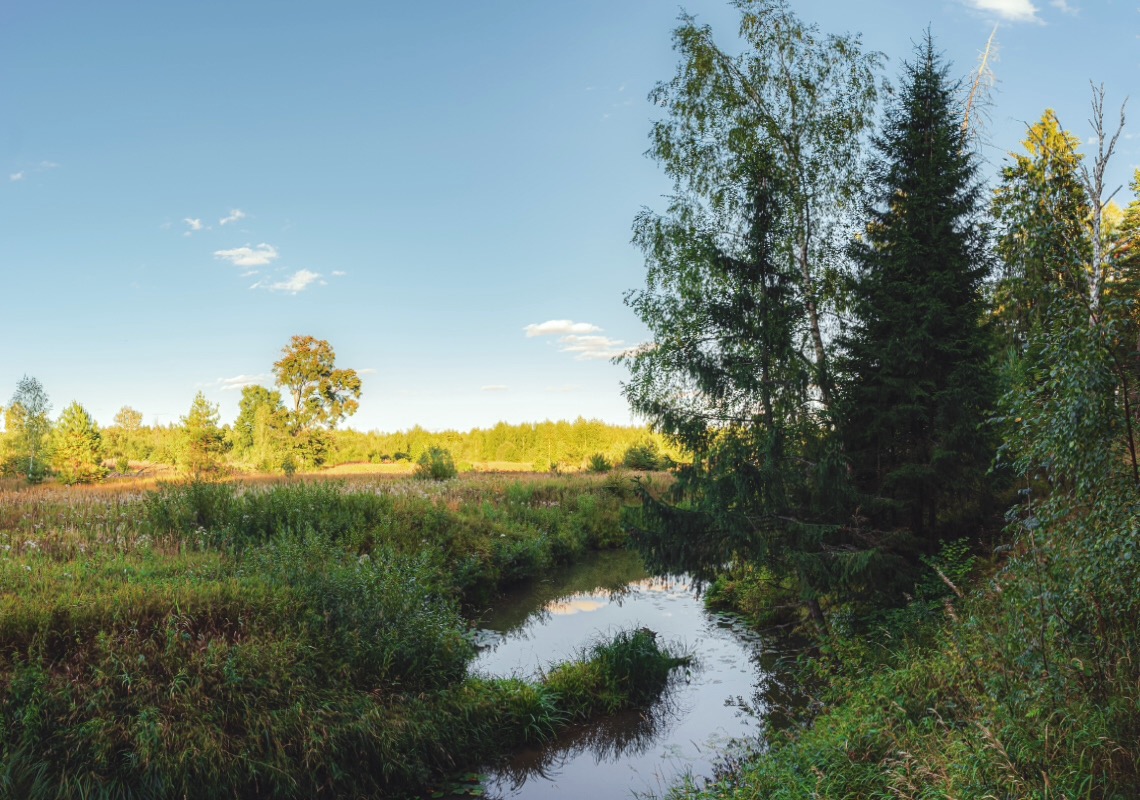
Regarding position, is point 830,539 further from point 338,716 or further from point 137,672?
point 137,672

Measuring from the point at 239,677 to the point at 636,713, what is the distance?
4.07 meters

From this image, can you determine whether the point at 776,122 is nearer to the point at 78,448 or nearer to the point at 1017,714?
the point at 1017,714

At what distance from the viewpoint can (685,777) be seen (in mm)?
5355

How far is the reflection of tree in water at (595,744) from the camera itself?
6035mm

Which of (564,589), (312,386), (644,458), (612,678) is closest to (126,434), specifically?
(312,386)

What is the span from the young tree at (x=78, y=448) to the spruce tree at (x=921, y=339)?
31.2 meters

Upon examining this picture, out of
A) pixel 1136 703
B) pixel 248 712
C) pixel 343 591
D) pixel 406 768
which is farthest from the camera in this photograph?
pixel 343 591

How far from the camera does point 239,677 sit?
534 cm

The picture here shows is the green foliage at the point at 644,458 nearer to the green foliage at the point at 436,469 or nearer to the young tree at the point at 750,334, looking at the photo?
the green foliage at the point at 436,469

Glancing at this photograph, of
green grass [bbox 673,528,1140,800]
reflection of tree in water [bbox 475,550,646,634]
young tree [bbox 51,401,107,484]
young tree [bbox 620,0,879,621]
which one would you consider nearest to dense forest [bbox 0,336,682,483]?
young tree [bbox 51,401,107,484]

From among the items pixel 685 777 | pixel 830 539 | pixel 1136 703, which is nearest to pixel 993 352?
pixel 830 539

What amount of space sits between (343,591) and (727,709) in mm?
4377

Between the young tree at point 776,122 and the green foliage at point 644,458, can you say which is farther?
the green foliage at point 644,458

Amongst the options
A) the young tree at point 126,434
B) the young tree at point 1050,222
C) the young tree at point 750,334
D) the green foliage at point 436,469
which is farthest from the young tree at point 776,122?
the young tree at point 126,434
